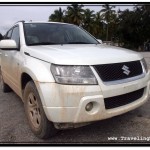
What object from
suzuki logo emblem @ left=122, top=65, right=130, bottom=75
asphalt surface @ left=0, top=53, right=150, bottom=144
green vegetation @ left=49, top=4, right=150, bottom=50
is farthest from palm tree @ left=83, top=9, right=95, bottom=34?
suzuki logo emblem @ left=122, top=65, right=130, bottom=75

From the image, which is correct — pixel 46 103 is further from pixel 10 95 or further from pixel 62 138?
pixel 10 95

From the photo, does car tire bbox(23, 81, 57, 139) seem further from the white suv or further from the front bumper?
the front bumper

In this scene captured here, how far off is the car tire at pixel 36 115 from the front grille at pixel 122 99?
79 cm

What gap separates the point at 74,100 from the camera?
289 cm

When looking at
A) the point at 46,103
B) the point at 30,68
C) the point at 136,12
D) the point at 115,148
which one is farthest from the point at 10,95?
the point at 136,12

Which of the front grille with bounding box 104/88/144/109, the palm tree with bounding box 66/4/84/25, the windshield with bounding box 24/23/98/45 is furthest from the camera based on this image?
the palm tree with bounding box 66/4/84/25

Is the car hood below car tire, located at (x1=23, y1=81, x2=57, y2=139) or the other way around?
the other way around

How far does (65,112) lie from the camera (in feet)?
9.64

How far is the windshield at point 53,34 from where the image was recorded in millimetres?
4194

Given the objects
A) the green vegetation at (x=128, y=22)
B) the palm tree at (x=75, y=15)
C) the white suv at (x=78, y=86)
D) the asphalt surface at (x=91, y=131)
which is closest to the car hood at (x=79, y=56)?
the white suv at (x=78, y=86)

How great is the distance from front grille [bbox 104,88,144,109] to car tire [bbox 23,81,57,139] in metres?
0.79

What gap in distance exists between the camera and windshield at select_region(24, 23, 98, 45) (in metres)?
4.19

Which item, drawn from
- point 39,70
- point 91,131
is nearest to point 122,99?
point 91,131

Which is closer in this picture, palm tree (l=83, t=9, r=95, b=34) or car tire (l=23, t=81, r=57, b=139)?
car tire (l=23, t=81, r=57, b=139)
